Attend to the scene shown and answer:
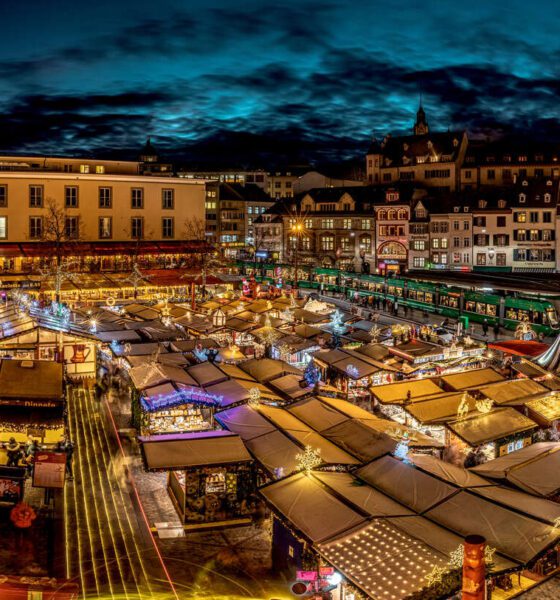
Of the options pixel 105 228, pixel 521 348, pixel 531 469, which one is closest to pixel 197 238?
pixel 105 228

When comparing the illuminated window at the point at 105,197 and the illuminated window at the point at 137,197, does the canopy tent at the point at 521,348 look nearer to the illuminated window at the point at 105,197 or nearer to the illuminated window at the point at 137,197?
the illuminated window at the point at 137,197

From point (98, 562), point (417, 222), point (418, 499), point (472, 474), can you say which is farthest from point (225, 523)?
point (417, 222)

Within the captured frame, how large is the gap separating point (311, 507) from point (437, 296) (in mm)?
36066

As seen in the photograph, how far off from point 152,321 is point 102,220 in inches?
791

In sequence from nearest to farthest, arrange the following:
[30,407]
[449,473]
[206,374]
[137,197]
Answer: [449,473] → [30,407] → [206,374] → [137,197]

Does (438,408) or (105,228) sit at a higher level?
(105,228)

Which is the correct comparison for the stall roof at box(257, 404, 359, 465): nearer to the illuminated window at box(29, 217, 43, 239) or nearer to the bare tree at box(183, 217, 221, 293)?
the bare tree at box(183, 217, 221, 293)

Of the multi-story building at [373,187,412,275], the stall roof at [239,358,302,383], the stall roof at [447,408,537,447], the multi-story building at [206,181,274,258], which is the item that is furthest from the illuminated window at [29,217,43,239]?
the multi-story building at [206,181,274,258]

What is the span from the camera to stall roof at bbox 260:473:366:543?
905 centimetres

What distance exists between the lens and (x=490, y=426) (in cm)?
1446

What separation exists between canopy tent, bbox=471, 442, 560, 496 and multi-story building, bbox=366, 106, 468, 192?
67.3 m

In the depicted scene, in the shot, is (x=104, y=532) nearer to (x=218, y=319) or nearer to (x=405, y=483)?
(x=405, y=483)

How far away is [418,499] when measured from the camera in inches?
395

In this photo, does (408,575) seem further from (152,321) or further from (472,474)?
(152,321)
